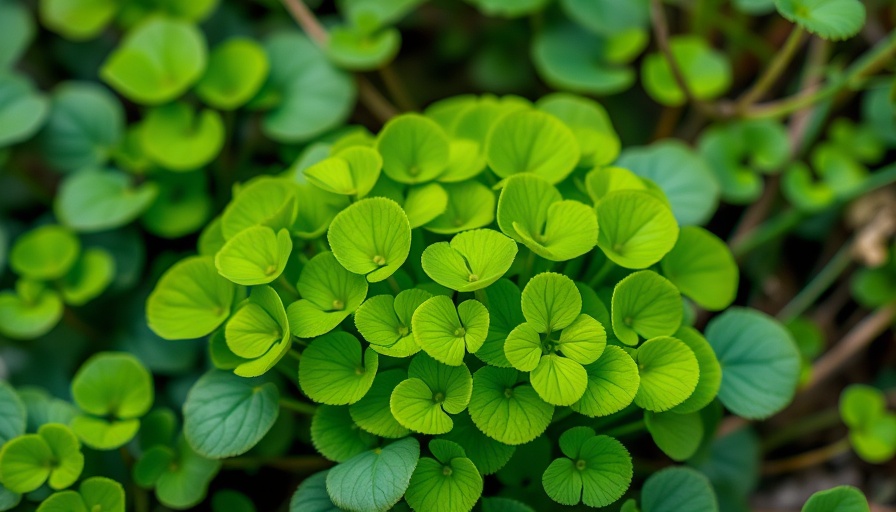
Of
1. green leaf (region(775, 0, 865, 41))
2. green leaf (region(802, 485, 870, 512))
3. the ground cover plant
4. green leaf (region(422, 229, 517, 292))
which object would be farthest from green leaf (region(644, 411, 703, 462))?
green leaf (region(775, 0, 865, 41))

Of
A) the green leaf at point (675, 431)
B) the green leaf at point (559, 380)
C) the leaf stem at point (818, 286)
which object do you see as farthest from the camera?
the leaf stem at point (818, 286)

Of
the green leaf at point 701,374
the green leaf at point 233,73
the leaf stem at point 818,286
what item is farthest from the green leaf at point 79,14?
the leaf stem at point 818,286

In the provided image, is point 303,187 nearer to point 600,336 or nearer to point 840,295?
point 600,336

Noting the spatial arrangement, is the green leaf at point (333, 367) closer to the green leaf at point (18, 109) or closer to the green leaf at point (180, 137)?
the green leaf at point (180, 137)

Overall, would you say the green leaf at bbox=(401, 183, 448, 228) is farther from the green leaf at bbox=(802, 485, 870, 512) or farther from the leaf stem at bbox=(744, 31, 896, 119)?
the leaf stem at bbox=(744, 31, 896, 119)

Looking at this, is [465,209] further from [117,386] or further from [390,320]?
[117,386]

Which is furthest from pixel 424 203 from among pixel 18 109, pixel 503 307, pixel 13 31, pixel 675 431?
pixel 13 31
